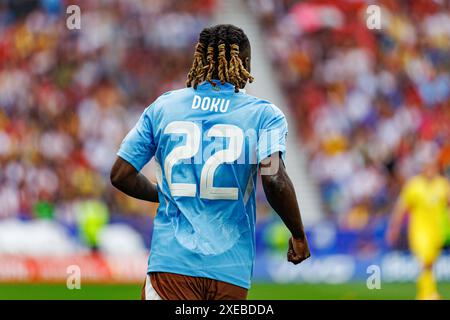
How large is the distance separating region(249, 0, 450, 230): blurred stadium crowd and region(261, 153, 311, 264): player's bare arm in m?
13.0

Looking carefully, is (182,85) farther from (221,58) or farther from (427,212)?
(221,58)

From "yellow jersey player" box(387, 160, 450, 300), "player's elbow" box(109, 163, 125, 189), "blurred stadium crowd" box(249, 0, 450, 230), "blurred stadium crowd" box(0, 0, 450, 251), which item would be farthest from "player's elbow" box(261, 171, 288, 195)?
"blurred stadium crowd" box(0, 0, 450, 251)

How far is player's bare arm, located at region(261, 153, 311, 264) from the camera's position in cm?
474

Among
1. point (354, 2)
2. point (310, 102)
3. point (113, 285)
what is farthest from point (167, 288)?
point (354, 2)

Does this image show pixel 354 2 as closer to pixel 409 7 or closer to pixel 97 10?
pixel 409 7

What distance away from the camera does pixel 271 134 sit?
482cm

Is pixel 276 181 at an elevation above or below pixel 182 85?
below

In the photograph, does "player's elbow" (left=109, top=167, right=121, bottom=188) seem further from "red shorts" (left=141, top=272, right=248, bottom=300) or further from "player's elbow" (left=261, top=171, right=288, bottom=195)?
"player's elbow" (left=261, top=171, right=288, bottom=195)

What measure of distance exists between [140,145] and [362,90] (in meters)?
16.1

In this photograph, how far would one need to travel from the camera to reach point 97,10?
70.5ft

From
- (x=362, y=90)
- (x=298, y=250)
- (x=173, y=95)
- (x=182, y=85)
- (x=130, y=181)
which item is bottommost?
(x=298, y=250)

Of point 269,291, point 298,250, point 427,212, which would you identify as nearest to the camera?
point 298,250

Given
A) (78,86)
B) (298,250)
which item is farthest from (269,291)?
(298,250)

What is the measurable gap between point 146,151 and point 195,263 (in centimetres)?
62
